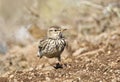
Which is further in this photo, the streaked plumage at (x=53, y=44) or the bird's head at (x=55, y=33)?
the bird's head at (x=55, y=33)

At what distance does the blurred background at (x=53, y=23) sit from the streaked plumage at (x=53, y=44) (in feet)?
7.30

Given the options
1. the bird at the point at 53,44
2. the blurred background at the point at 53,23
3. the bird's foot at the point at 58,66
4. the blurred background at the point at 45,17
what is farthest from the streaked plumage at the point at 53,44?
the blurred background at the point at 45,17

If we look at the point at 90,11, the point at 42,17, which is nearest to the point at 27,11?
the point at 42,17

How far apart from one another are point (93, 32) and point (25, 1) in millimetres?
2854

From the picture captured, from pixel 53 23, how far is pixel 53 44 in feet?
22.0

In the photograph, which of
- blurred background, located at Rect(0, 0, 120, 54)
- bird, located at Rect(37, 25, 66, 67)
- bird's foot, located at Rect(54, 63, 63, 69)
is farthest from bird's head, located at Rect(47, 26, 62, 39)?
blurred background, located at Rect(0, 0, 120, 54)

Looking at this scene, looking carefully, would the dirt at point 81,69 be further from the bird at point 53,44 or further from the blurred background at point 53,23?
the blurred background at point 53,23

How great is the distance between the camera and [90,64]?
34.3 ft

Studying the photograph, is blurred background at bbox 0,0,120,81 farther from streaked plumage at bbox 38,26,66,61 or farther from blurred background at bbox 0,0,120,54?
streaked plumage at bbox 38,26,66,61

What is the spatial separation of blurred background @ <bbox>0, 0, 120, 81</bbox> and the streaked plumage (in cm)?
223

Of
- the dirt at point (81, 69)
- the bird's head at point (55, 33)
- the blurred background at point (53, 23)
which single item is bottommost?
the dirt at point (81, 69)

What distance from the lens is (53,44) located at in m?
10.3

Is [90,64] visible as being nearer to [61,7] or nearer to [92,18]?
[92,18]

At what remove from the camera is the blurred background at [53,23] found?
13.5 m
